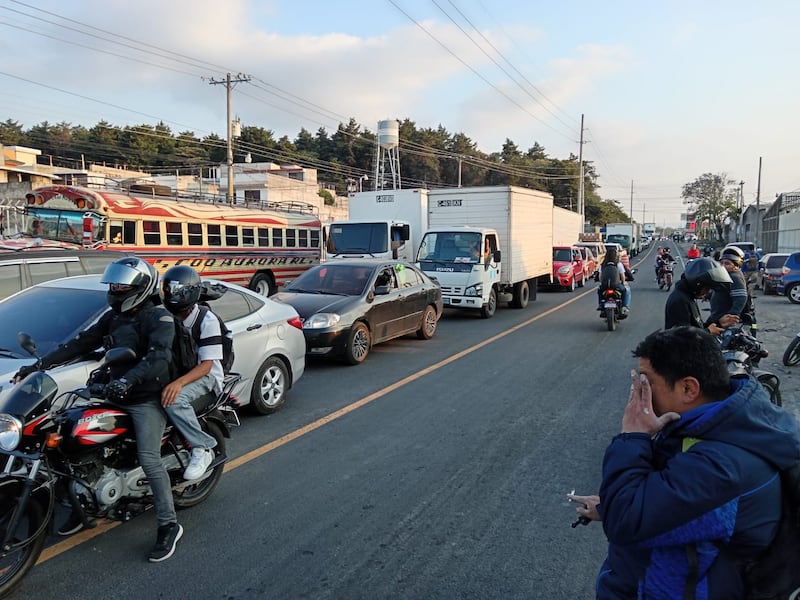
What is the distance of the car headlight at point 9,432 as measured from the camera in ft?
10.3

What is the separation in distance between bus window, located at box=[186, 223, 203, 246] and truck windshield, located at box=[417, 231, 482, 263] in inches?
289

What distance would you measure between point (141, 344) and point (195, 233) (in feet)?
50.8

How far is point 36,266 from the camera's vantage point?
7.75 meters

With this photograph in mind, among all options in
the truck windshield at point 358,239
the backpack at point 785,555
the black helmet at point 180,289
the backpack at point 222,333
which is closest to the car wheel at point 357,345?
the backpack at point 222,333

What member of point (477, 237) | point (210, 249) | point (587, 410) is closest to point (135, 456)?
point (587, 410)

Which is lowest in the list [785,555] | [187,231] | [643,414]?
[785,555]

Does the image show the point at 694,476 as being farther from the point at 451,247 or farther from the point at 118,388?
the point at 451,247

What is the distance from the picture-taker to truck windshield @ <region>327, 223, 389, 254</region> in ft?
53.4

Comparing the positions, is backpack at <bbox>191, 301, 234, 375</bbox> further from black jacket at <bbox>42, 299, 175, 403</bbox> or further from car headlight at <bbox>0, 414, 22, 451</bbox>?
car headlight at <bbox>0, 414, 22, 451</bbox>

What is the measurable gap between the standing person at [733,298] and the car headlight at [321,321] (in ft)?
16.4

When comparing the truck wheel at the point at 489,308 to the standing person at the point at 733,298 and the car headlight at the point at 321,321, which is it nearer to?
the car headlight at the point at 321,321

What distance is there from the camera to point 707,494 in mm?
1657

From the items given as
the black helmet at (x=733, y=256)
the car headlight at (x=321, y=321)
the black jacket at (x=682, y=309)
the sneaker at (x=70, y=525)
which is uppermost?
the black helmet at (x=733, y=256)

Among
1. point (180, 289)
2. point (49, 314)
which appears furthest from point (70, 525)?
point (49, 314)
